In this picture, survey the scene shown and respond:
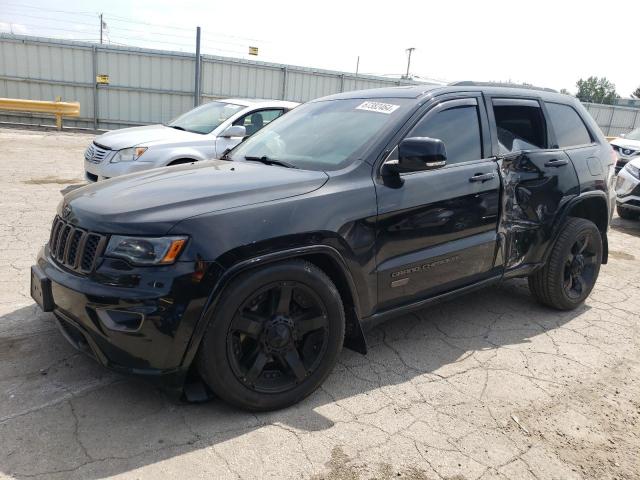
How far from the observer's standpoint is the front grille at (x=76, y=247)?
8.32 ft

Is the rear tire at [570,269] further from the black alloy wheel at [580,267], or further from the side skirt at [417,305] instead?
the side skirt at [417,305]

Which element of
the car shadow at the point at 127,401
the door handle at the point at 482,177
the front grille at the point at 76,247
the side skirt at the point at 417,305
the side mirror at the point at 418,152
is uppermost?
the side mirror at the point at 418,152

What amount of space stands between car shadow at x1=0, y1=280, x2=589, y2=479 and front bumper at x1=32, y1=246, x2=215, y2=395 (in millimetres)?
317

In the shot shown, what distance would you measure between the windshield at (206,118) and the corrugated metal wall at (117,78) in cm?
1065

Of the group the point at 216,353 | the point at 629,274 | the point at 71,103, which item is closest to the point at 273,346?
the point at 216,353

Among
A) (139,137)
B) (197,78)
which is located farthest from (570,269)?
(197,78)

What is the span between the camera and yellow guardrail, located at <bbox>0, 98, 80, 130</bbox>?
629 inches

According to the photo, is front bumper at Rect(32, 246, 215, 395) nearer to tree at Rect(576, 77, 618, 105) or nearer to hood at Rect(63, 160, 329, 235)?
hood at Rect(63, 160, 329, 235)

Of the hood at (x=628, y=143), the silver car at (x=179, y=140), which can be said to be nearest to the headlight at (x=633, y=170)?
the hood at (x=628, y=143)

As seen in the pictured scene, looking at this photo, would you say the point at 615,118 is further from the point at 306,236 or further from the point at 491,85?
the point at 306,236

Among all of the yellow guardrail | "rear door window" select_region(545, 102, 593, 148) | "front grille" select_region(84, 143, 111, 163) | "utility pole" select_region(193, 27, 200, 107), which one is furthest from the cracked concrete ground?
"utility pole" select_region(193, 27, 200, 107)

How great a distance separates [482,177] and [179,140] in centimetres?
465

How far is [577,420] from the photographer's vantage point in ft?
9.66

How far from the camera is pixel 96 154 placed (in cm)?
700
